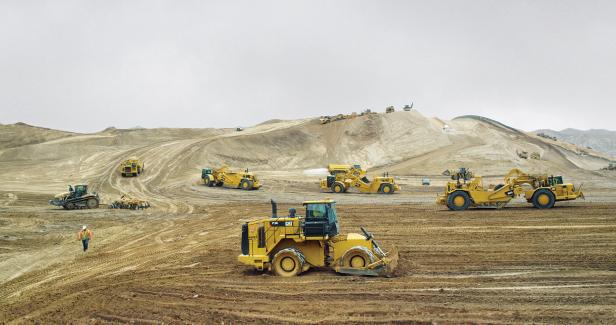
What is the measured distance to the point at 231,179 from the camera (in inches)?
1783

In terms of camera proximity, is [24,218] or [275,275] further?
[24,218]

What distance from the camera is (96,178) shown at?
5128 cm

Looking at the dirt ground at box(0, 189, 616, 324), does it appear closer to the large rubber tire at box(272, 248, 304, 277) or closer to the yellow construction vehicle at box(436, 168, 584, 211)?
the large rubber tire at box(272, 248, 304, 277)

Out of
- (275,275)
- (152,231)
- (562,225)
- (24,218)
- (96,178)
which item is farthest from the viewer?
(96,178)

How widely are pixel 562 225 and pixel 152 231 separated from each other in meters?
18.9

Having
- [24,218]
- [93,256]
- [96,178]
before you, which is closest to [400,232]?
[93,256]

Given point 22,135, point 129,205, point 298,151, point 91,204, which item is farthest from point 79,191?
point 22,135

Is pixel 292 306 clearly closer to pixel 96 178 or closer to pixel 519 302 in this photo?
pixel 519 302

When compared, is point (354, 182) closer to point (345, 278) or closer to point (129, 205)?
point (129, 205)

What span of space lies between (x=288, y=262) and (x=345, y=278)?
169 cm

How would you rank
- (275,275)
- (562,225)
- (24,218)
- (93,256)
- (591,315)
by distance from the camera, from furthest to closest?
(24,218), (562,225), (93,256), (275,275), (591,315)

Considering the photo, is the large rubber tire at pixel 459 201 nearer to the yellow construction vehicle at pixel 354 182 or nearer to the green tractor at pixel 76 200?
the yellow construction vehicle at pixel 354 182

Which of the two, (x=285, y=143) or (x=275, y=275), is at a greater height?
(x=285, y=143)

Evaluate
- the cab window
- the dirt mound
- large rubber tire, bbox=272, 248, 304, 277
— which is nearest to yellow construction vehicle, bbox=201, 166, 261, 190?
large rubber tire, bbox=272, 248, 304, 277
